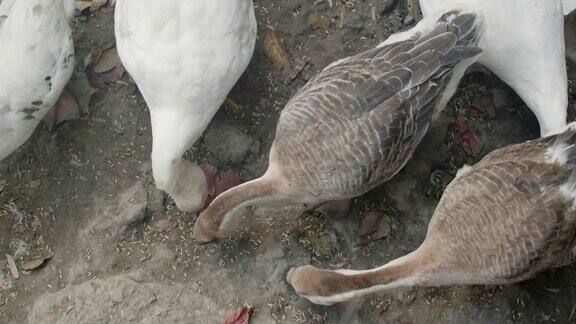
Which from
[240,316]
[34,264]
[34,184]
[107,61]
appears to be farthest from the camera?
[107,61]

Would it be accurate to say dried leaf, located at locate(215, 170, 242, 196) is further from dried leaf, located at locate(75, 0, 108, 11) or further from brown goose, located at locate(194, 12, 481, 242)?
dried leaf, located at locate(75, 0, 108, 11)

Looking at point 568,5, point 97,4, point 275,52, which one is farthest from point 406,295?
point 97,4

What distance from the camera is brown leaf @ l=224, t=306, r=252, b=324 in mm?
2396

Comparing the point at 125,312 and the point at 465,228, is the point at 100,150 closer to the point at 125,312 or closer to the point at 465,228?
the point at 125,312

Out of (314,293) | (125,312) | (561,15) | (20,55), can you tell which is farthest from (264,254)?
(561,15)

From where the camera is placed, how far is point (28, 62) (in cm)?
246

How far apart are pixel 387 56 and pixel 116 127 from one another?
1.16 m

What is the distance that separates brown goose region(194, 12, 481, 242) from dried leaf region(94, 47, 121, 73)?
89 centimetres

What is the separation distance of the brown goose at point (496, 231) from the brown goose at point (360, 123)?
0.28 metres

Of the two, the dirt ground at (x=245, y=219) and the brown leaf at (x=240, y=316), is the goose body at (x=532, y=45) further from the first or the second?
the brown leaf at (x=240, y=316)

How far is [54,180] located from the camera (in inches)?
107

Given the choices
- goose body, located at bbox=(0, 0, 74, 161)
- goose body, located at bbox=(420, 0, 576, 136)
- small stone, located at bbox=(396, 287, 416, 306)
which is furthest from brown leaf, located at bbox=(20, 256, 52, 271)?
goose body, located at bbox=(420, 0, 576, 136)

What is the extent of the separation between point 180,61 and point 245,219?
681 mm

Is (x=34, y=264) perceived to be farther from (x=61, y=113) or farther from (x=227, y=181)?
(x=227, y=181)
